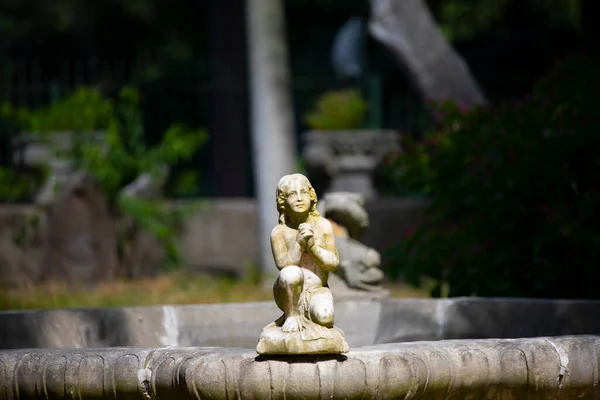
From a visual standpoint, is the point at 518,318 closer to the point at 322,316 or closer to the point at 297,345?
the point at 322,316

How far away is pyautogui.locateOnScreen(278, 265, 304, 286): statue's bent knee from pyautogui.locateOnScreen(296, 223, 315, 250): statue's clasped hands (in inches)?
5.4

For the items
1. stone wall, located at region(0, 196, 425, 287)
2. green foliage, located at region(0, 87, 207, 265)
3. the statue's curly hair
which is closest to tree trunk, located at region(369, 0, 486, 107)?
stone wall, located at region(0, 196, 425, 287)

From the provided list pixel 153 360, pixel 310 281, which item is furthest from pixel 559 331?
pixel 153 360

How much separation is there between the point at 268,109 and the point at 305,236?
6790 millimetres

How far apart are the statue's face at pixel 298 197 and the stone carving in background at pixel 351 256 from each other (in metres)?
1.73

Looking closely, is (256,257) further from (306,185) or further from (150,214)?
(306,185)

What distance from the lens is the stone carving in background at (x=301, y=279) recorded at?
370cm

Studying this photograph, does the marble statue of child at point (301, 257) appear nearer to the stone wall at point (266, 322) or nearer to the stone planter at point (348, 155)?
the stone wall at point (266, 322)

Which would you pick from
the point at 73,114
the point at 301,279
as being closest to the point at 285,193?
the point at 301,279

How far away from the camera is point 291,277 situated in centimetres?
393

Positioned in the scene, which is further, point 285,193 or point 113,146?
point 113,146

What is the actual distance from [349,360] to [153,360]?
25.6 inches

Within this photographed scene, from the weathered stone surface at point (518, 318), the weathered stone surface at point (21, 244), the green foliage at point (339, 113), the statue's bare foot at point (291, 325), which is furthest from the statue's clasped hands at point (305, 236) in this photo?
the green foliage at point (339, 113)

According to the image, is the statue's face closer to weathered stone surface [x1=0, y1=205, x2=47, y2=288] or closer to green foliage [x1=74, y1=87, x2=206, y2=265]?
weathered stone surface [x1=0, y1=205, x2=47, y2=288]
